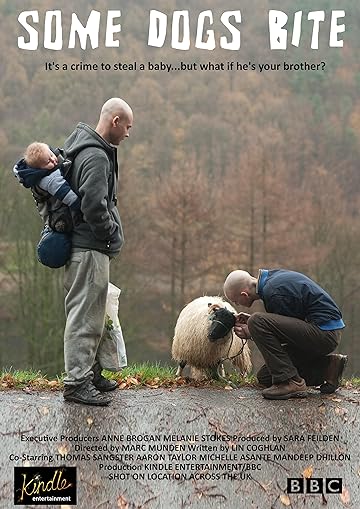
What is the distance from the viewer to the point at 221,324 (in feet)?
20.6

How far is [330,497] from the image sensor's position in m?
4.66

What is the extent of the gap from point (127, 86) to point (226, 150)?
10.0 feet

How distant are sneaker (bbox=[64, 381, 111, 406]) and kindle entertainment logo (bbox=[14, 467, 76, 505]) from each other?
76 centimetres

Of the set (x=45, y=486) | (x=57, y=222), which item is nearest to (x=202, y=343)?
(x=57, y=222)

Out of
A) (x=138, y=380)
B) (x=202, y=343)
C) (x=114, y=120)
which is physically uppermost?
(x=114, y=120)

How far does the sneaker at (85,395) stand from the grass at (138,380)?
2.68ft

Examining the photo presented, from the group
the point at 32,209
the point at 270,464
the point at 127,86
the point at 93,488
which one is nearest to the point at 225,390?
the point at 270,464

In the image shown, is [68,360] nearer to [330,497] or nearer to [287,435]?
[287,435]

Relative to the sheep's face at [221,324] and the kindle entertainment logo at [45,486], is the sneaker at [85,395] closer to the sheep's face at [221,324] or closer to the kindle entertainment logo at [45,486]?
the kindle entertainment logo at [45,486]

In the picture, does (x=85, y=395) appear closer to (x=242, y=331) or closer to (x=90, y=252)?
(x=90, y=252)

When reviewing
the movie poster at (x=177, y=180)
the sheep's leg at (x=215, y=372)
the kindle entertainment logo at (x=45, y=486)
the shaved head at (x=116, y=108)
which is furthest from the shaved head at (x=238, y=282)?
the movie poster at (x=177, y=180)

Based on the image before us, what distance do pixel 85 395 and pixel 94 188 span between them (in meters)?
1.59

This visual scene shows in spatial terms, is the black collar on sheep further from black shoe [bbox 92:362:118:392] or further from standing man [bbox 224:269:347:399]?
black shoe [bbox 92:362:118:392]

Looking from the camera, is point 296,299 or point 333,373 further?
point 333,373
